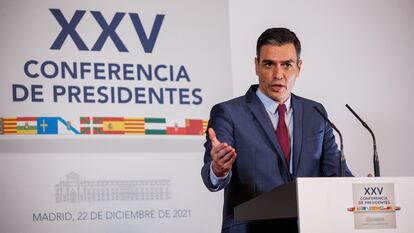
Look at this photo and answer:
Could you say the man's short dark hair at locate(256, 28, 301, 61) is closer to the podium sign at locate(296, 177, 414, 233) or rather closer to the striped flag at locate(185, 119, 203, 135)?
the striped flag at locate(185, 119, 203, 135)

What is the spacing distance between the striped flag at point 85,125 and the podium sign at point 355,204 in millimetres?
2493

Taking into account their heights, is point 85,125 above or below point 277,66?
below

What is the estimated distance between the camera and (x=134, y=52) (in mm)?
4629

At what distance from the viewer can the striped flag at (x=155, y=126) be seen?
14.9ft

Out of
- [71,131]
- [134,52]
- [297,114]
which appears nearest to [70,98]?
[71,131]

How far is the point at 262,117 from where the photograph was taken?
3.38 meters

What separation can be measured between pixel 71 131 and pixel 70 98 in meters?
0.23

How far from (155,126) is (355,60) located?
5.86 feet

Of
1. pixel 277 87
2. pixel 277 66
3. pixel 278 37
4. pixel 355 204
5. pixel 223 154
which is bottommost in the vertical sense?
pixel 355 204

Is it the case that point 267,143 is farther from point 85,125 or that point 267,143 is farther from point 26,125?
point 26,125

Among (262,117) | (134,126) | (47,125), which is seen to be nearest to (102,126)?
(134,126)

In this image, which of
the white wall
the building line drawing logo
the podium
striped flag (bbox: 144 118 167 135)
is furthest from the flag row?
the podium

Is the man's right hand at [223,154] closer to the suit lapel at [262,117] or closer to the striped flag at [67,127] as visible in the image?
the suit lapel at [262,117]

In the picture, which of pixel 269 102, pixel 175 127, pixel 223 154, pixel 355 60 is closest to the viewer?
pixel 223 154
